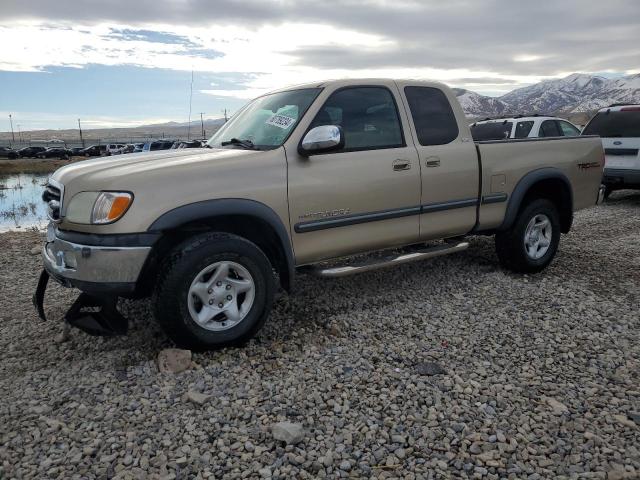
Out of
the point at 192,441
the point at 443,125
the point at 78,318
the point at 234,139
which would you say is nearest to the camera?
the point at 192,441

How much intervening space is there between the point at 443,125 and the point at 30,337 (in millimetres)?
4029

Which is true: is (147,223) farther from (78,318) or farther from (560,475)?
(560,475)

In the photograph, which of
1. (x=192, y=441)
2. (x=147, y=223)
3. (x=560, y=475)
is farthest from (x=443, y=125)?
(x=192, y=441)

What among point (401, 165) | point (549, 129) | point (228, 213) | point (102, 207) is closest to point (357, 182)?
point (401, 165)

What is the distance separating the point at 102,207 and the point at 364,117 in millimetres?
2244

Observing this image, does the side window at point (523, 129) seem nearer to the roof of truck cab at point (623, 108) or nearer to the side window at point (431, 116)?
the roof of truck cab at point (623, 108)

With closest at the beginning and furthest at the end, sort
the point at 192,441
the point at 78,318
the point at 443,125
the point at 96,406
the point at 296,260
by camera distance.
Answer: the point at 192,441 → the point at 96,406 → the point at 78,318 → the point at 296,260 → the point at 443,125

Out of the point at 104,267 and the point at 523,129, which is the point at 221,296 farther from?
the point at 523,129

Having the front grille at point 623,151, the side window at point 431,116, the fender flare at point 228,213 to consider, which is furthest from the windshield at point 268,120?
the front grille at point 623,151

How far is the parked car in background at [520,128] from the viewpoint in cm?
1099

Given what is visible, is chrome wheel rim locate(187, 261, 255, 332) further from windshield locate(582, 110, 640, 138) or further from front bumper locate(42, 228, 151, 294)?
windshield locate(582, 110, 640, 138)

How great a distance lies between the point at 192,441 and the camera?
9.18ft

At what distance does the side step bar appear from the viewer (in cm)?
411

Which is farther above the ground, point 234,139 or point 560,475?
point 234,139
